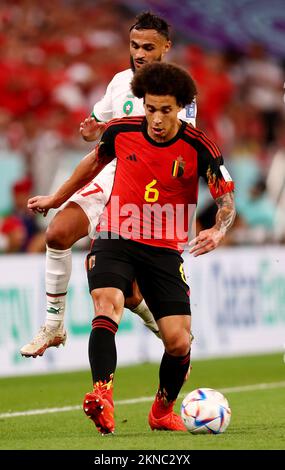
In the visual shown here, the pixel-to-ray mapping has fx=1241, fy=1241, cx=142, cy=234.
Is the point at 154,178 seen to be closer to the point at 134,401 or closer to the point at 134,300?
the point at 134,300

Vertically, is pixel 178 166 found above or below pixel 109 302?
above

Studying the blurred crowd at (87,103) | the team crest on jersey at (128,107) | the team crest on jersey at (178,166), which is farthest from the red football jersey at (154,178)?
the blurred crowd at (87,103)

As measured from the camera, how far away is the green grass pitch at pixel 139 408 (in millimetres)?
7453

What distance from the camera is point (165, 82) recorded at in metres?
7.88

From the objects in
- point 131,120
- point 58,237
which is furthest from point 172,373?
point 131,120

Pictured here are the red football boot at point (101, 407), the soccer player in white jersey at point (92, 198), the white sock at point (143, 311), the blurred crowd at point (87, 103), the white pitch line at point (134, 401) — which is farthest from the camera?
the blurred crowd at point (87, 103)

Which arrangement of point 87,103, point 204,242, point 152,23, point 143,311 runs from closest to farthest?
point 204,242 → point 152,23 → point 143,311 → point 87,103

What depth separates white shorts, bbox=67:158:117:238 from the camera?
354 inches

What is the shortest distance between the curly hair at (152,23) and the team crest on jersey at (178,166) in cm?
125

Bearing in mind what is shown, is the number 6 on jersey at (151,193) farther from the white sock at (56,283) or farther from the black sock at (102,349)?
the white sock at (56,283)

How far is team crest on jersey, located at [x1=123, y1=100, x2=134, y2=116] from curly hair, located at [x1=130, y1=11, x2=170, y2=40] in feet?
1.87

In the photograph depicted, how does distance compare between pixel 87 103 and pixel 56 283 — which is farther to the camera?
pixel 87 103

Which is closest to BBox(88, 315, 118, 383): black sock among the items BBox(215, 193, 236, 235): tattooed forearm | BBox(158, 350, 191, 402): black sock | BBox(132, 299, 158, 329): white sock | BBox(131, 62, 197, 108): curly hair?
BBox(158, 350, 191, 402): black sock

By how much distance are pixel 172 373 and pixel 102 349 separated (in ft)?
2.50
